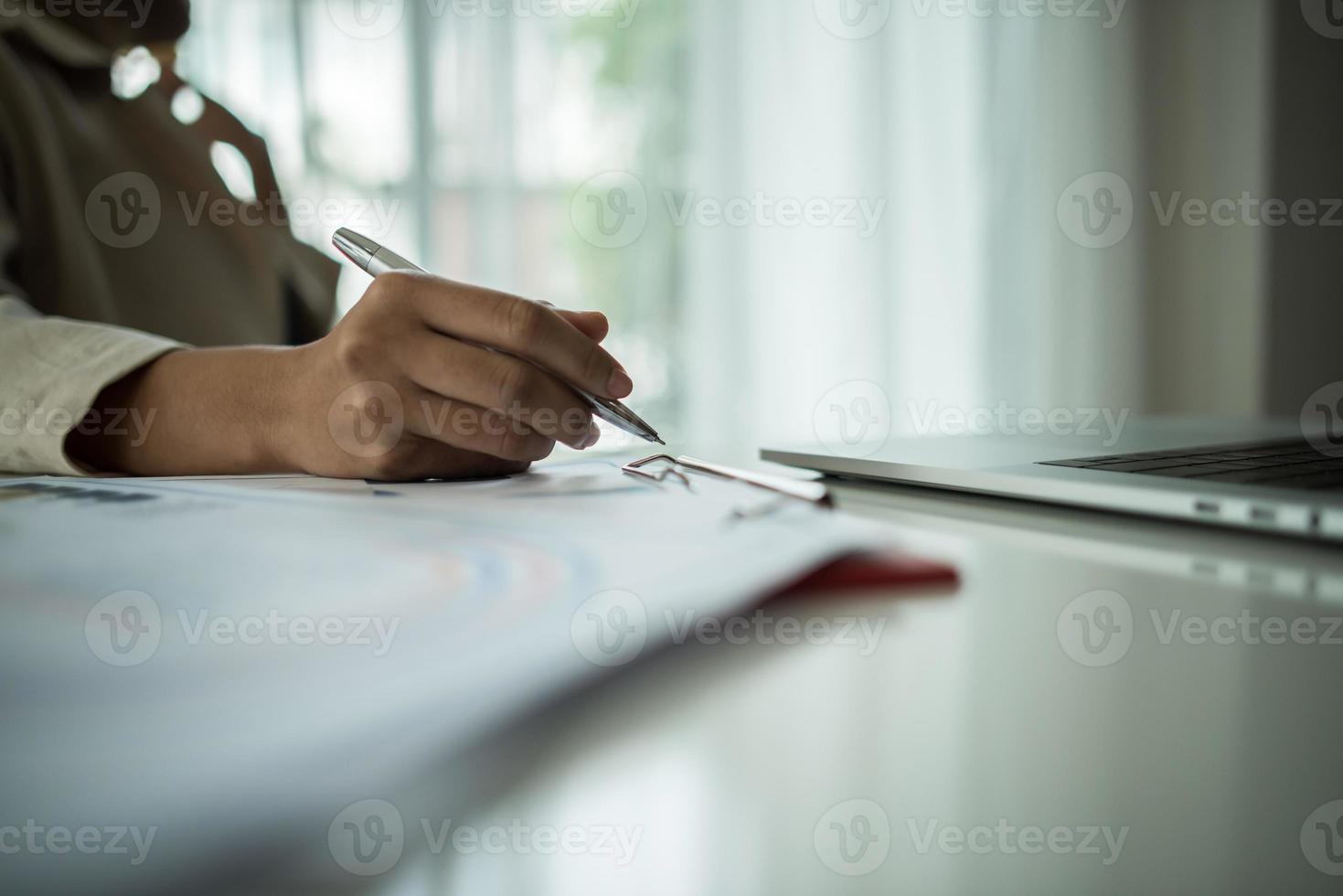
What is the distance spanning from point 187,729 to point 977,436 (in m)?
0.59

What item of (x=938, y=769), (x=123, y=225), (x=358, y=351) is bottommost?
(x=938, y=769)

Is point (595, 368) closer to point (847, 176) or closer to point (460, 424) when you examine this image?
point (460, 424)

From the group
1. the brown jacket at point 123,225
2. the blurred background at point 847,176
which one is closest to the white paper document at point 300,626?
the brown jacket at point 123,225

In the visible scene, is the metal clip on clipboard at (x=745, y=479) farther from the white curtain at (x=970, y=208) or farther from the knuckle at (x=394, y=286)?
the white curtain at (x=970, y=208)

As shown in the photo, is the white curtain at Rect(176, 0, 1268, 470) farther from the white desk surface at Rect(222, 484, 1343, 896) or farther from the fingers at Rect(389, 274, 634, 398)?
the white desk surface at Rect(222, 484, 1343, 896)

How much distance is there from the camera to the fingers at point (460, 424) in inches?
19.8

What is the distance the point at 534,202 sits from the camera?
87.5 inches

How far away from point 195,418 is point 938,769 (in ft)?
1.77

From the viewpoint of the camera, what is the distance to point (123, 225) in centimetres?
96

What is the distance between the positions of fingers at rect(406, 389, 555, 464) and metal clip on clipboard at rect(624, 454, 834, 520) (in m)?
0.07

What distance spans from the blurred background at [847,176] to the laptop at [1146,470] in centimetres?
152

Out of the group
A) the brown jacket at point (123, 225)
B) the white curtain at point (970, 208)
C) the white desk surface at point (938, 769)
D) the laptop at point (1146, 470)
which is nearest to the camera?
the white desk surface at point (938, 769)

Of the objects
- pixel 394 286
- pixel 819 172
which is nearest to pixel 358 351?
pixel 394 286

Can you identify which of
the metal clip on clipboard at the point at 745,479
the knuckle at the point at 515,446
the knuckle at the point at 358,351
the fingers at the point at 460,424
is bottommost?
the metal clip on clipboard at the point at 745,479
